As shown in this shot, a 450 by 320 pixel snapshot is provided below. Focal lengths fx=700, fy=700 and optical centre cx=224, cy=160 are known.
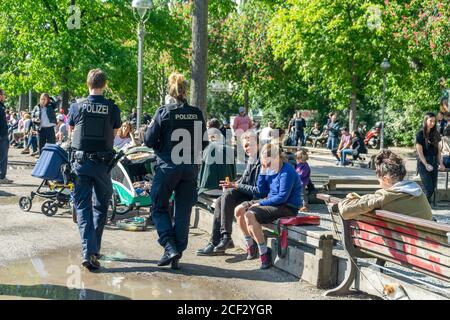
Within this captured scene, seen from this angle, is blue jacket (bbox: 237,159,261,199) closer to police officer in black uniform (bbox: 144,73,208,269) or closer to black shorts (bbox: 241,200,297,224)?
black shorts (bbox: 241,200,297,224)

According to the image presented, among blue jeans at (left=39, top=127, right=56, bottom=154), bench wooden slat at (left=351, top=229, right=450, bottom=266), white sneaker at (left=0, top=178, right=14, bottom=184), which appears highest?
blue jeans at (left=39, top=127, right=56, bottom=154)

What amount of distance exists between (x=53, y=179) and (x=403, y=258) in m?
5.88

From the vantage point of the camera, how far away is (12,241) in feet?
27.3

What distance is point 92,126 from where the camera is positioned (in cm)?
720

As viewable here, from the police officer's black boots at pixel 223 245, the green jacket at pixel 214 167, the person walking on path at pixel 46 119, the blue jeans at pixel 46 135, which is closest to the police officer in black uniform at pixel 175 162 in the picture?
the police officer's black boots at pixel 223 245

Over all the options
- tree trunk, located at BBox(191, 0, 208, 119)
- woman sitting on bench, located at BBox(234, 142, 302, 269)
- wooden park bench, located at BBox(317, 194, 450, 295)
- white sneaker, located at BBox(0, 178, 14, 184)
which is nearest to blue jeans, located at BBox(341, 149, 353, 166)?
tree trunk, located at BBox(191, 0, 208, 119)

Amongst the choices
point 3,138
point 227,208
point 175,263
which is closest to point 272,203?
point 227,208

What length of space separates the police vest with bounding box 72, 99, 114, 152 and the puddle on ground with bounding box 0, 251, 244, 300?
1240mm

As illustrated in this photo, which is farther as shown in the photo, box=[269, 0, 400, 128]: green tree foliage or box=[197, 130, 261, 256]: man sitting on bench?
box=[269, 0, 400, 128]: green tree foliage

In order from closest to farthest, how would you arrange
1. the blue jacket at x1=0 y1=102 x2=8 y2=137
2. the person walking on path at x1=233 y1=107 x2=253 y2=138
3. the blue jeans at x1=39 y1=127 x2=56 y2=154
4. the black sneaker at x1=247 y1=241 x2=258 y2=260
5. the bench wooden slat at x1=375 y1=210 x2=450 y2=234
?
1. the bench wooden slat at x1=375 y1=210 x2=450 y2=234
2. the black sneaker at x1=247 y1=241 x2=258 y2=260
3. the blue jacket at x1=0 y1=102 x2=8 y2=137
4. the blue jeans at x1=39 y1=127 x2=56 y2=154
5. the person walking on path at x1=233 y1=107 x2=253 y2=138

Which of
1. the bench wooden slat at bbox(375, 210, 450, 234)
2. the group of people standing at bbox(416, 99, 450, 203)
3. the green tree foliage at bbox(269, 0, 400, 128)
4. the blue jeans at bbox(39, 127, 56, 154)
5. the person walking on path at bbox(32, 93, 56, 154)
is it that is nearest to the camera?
the bench wooden slat at bbox(375, 210, 450, 234)

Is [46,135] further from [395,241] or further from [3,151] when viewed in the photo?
[395,241]

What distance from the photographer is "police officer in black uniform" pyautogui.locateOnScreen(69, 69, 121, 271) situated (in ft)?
23.5

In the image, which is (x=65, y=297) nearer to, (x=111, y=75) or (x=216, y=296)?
(x=216, y=296)
